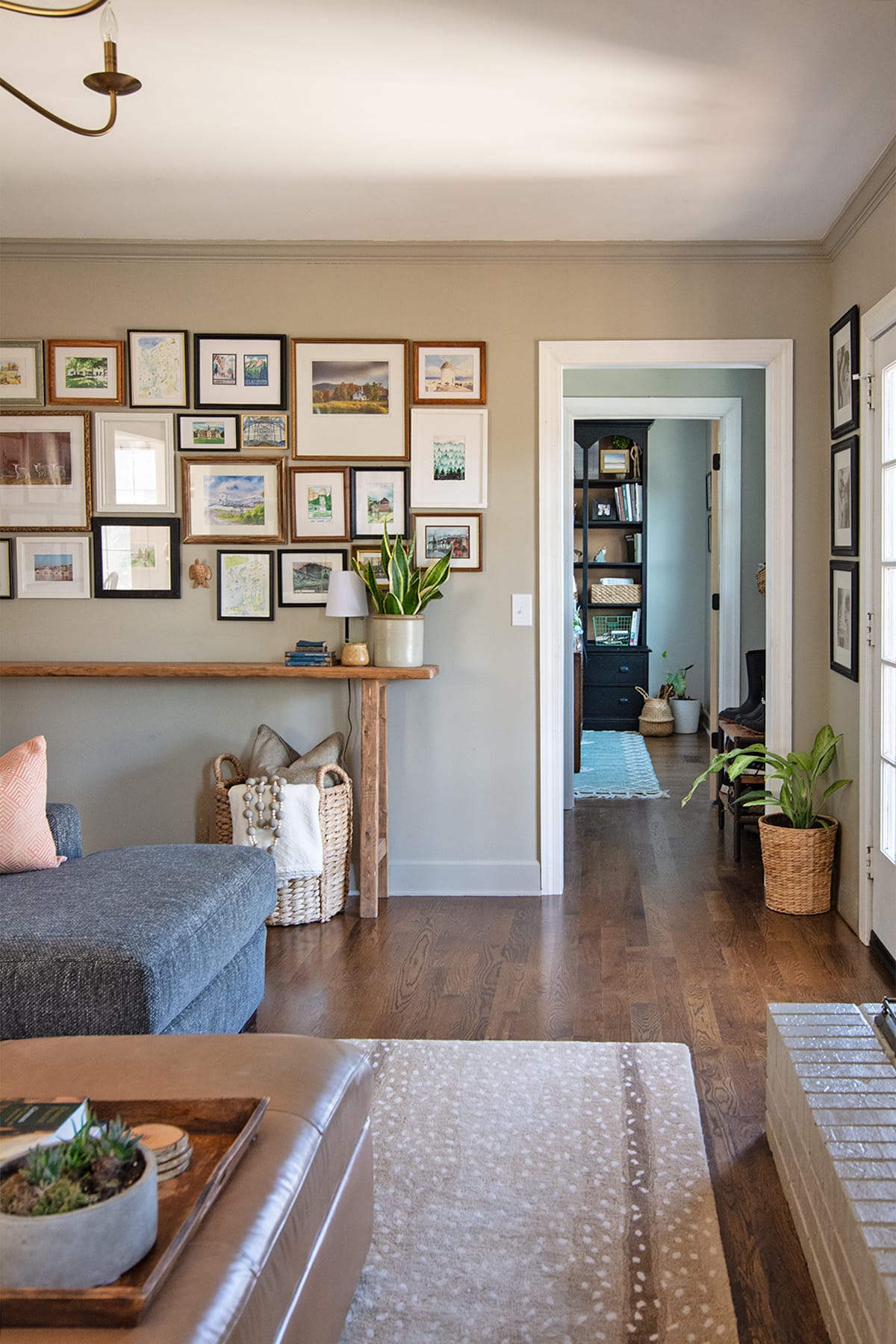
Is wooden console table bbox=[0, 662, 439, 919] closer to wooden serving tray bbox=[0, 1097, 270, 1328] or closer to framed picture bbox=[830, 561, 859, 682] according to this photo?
framed picture bbox=[830, 561, 859, 682]

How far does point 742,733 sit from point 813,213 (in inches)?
88.1

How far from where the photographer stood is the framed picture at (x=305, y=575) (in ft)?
14.1

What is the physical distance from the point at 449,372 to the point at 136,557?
4.49ft

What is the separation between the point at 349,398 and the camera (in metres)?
4.25

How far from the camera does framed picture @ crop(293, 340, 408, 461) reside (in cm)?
424

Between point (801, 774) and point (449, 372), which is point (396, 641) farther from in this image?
point (801, 774)

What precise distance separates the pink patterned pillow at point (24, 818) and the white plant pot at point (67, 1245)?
1.82 meters

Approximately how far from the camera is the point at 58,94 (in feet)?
9.77

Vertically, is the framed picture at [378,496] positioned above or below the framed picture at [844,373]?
below

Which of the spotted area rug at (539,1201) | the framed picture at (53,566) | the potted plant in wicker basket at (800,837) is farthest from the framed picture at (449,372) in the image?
the spotted area rug at (539,1201)

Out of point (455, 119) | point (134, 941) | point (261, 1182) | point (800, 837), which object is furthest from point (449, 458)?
point (261, 1182)

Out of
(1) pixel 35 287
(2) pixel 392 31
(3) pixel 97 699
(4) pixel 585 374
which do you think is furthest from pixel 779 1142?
(4) pixel 585 374

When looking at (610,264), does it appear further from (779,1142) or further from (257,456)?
(779,1142)

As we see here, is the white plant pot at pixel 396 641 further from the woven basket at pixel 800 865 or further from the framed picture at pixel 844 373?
the framed picture at pixel 844 373
